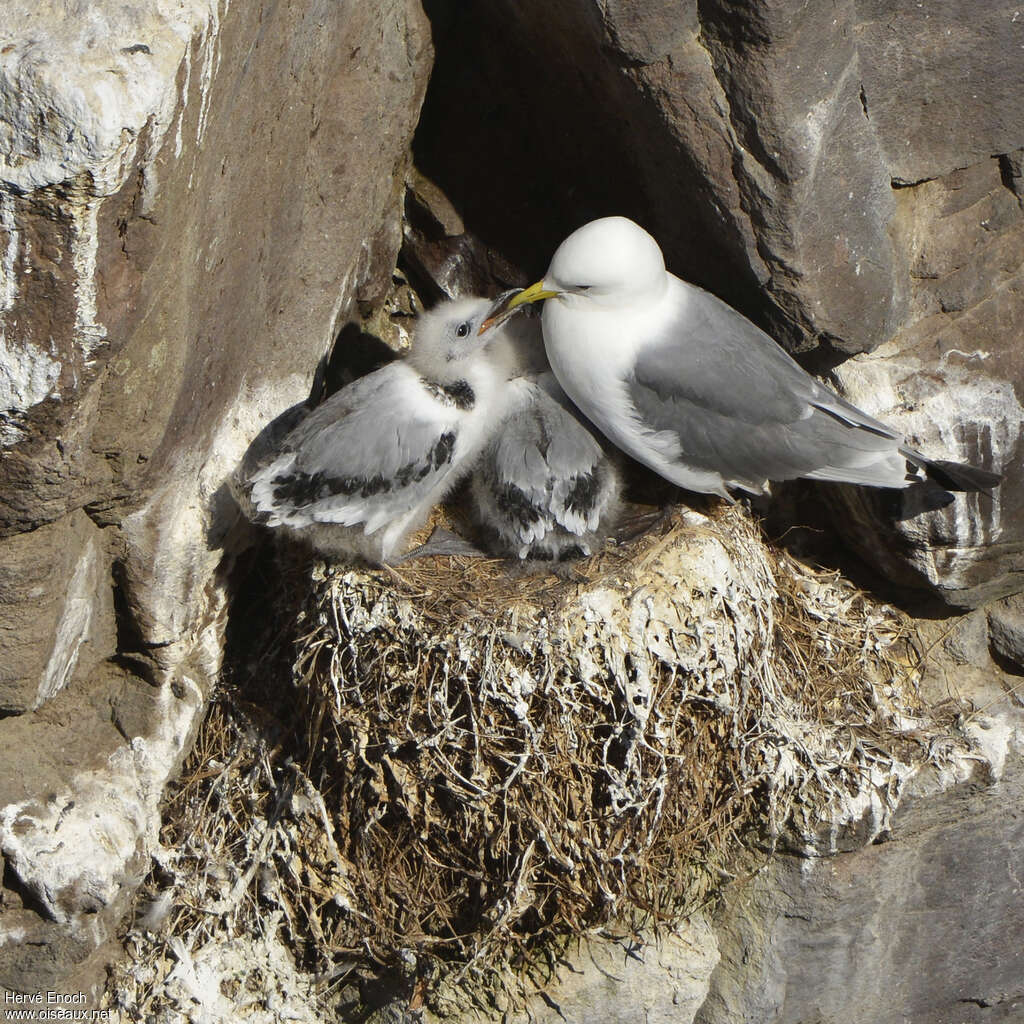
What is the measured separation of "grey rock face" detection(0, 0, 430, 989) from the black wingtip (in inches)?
64.8

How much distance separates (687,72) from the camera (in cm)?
264

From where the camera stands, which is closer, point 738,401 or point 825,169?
point 825,169

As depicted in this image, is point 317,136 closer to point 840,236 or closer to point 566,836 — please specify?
point 840,236

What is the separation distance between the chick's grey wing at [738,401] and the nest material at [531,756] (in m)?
0.29

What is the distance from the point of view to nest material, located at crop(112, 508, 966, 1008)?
2.84m

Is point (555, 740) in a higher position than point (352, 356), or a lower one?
lower

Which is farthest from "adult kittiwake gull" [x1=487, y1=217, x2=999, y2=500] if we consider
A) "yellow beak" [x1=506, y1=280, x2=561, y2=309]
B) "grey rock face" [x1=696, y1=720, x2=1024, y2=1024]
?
"grey rock face" [x1=696, y1=720, x2=1024, y2=1024]

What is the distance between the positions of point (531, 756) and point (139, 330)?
1.35 meters

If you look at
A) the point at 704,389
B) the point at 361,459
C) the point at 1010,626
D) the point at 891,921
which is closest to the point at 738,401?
the point at 704,389

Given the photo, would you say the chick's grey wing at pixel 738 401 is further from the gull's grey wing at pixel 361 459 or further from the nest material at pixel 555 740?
the gull's grey wing at pixel 361 459

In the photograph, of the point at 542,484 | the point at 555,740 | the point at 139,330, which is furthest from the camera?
the point at 542,484

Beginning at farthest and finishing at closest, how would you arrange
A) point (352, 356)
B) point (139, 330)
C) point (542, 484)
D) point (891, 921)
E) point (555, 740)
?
point (352, 356) < point (891, 921) < point (542, 484) < point (555, 740) < point (139, 330)

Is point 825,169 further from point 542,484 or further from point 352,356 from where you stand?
point 352,356

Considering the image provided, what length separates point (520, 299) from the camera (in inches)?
117
